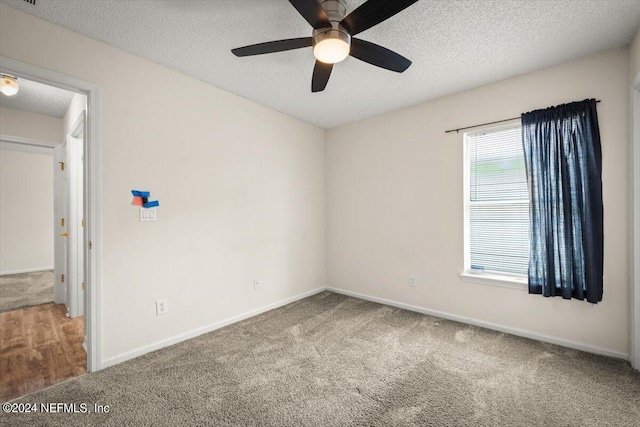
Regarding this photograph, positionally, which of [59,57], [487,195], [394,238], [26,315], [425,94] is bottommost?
[26,315]

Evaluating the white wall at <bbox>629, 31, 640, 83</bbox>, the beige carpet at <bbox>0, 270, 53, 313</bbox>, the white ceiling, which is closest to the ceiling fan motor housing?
the white ceiling

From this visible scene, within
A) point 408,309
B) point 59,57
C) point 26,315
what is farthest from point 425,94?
point 26,315

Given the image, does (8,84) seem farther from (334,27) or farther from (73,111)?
(334,27)

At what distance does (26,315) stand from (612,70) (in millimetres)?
6576

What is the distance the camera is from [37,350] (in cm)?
254

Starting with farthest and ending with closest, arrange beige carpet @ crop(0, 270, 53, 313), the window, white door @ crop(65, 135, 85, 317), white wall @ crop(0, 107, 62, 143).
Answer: beige carpet @ crop(0, 270, 53, 313) → white wall @ crop(0, 107, 62, 143) → white door @ crop(65, 135, 85, 317) → the window

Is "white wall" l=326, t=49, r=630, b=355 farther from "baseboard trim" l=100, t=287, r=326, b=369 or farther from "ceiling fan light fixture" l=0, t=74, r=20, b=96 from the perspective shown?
"ceiling fan light fixture" l=0, t=74, r=20, b=96

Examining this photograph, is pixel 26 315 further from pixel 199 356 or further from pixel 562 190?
pixel 562 190

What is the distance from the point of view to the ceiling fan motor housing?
65.4 inches

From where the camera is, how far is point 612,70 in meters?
2.33

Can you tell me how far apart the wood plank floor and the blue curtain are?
4052 millimetres

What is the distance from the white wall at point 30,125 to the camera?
3.45 m

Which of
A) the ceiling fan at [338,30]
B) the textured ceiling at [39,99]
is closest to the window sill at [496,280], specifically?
the ceiling fan at [338,30]

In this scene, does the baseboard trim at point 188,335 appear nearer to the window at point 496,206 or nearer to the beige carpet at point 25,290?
the window at point 496,206
